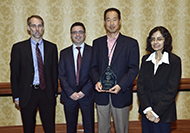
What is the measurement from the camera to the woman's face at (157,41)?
1.97 m

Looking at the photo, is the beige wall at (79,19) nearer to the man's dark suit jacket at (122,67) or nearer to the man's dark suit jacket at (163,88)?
the man's dark suit jacket at (122,67)

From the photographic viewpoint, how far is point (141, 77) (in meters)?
2.12

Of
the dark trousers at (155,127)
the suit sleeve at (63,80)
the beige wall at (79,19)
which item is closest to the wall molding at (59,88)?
the beige wall at (79,19)

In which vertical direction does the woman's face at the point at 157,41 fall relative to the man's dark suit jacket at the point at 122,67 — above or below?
above

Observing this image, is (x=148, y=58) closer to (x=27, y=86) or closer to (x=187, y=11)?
(x=27, y=86)

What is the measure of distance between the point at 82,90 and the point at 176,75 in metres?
1.22

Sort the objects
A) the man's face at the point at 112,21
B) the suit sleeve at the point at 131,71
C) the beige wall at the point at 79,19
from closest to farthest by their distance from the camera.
Result: the suit sleeve at the point at 131,71 < the man's face at the point at 112,21 < the beige wall at the point at 79,19

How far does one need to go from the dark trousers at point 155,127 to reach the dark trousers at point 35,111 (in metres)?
1.28

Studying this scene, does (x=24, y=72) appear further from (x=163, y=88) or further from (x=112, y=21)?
(x=163, y=88)

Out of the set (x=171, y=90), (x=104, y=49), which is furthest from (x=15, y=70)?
(x=171, y=90)

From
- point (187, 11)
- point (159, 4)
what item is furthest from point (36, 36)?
point (187, 11)

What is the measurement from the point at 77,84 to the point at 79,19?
4.44 feet

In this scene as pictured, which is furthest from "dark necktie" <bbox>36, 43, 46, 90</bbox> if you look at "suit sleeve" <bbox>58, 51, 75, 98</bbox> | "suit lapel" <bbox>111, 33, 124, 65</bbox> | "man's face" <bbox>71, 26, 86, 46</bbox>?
"suit lapel" <bbox>111, 33, 124, 65</bbox>

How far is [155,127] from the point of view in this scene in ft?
6.47
